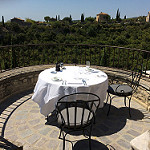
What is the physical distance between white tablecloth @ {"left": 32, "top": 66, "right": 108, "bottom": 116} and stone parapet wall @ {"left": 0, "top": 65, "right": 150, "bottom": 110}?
137 cm

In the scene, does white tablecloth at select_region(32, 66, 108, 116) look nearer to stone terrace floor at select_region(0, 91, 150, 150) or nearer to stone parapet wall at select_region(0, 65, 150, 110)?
stone terrace floor at select_region(0, 91, 150, 150)

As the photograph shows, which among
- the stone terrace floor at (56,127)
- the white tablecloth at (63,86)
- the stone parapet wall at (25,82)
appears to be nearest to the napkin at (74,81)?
the white tablecloth at (63,86)

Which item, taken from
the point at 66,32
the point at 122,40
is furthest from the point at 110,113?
the point at 66,32

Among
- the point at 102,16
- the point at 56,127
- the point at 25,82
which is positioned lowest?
the point at 56,127

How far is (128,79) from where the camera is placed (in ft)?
13.4

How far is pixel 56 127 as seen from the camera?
9.29ft

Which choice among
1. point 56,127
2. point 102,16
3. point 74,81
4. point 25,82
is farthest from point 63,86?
point 102,16

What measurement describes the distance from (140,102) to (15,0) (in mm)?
3570

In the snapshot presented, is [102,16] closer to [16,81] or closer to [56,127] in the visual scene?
[16,81]

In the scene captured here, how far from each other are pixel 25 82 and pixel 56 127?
6.93 feet

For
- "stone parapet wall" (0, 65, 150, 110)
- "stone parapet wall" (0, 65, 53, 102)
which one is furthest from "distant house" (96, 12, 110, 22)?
"stone parapet wall" (0, 65, 53, 102)

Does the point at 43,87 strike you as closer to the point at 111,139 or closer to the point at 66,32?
the point at 111,139

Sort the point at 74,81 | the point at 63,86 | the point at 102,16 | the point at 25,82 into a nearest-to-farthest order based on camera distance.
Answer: the point at 63,86, the point at 74,81, the point at 25,82, the point at 102,16

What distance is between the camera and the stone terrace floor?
2.40 meters
